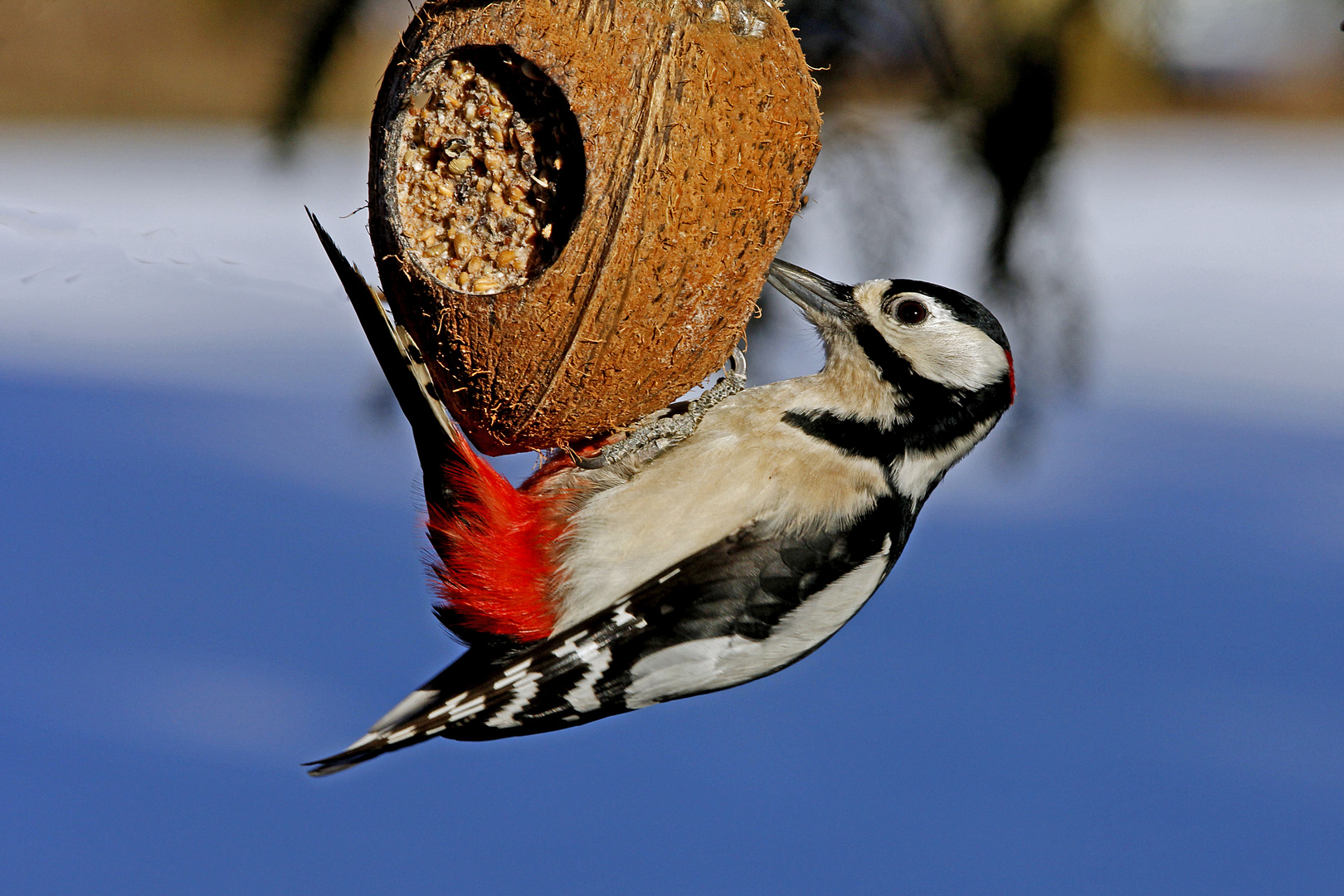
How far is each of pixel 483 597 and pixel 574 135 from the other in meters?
0.73

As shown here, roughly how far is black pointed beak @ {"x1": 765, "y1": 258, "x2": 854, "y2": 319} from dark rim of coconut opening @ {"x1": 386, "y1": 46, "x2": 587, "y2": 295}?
21.5 inches

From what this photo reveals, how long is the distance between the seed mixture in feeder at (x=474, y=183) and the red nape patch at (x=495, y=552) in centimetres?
38

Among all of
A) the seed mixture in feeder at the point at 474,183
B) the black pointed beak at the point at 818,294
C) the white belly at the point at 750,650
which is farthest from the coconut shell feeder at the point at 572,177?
the white belly at the point at 750,650

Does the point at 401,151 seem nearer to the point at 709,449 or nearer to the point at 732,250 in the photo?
the point at 732,250

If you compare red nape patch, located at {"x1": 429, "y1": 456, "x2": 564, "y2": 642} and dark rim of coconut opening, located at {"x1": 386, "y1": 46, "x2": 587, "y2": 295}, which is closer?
dark rim of coconut opening, located at {"x1": 386, "y1": 46, "x2": 587, "y2": 295}

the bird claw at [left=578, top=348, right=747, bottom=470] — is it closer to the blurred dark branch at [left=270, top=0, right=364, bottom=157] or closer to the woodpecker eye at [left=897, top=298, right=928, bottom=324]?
the woodpecker eye at [left=897, top=298, right=928, bottom=324]

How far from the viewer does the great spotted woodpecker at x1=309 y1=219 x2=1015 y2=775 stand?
1.44 m

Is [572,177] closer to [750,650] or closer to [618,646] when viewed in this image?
[618,646]

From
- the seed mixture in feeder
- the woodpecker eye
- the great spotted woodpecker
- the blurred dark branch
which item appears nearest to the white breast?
the great spotted woodpecker

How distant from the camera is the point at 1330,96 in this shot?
2066 mm

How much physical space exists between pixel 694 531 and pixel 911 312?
53cm

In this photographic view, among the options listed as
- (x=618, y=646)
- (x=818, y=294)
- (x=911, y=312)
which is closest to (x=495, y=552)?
(x=618, y=646)

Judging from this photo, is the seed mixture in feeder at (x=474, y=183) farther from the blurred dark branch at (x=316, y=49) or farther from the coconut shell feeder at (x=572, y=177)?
the blurred dark branch at (x=316, y=49)

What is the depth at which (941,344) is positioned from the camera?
1.58 m
